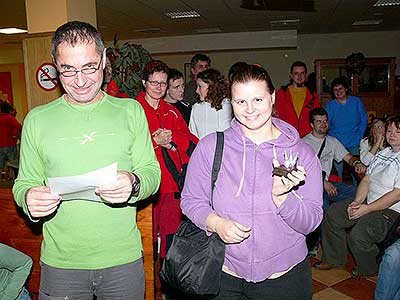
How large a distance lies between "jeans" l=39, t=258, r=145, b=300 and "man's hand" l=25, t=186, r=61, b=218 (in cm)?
26

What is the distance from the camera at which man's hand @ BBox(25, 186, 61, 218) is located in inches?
57.9

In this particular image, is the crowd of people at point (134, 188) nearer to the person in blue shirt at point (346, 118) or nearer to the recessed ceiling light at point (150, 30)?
A: the person in blue shirt at point (346, 118)

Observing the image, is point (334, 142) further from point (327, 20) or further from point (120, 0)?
point (327, 20)

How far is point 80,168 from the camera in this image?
5.12 feet

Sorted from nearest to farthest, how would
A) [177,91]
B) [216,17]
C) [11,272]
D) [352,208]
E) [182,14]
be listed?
1. [11,272]
2. [352,208]
3. [177,91]
4. [182,14]
5. [216,17]

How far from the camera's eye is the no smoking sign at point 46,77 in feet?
15.8

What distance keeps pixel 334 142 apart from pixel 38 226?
3050mm

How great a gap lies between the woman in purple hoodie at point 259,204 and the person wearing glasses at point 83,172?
315 mm

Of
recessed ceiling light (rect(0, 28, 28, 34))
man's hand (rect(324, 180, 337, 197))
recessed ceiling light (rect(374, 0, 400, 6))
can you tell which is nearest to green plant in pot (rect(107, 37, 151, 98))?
man's hand (rect(324, 180, 337, 197))

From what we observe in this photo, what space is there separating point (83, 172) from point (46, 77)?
3.64 m

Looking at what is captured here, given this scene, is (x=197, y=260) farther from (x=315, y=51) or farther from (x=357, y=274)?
(x=315, y=51)

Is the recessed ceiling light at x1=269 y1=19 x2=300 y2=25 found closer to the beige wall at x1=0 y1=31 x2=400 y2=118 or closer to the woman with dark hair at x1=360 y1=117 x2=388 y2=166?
the beige wall at x1=0 y1=31 x2=400 y2=118

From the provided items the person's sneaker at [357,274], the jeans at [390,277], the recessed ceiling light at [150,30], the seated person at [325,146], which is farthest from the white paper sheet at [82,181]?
the recessed ceiling light at [150,30]

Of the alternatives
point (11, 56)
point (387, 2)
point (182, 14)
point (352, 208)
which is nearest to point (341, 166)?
point (352, 208)
